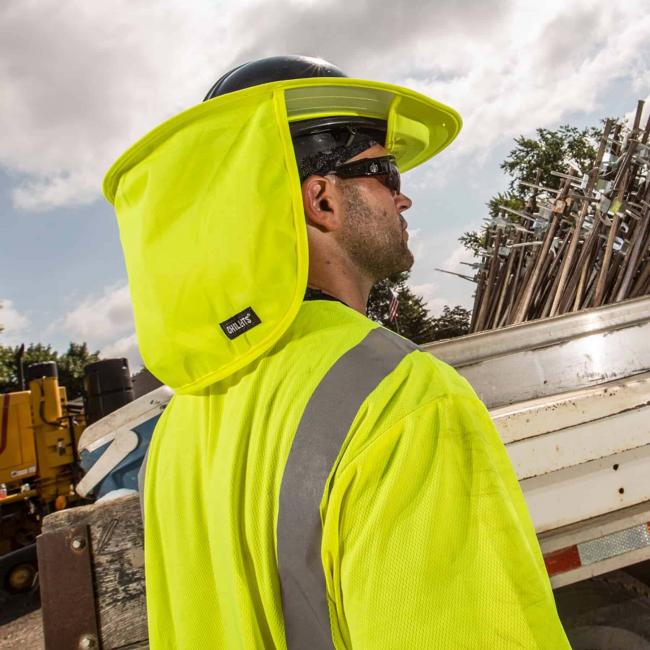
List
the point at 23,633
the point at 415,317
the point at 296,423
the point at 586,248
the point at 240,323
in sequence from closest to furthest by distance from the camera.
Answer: the point at 296,423, the point at 240,323, the point at 23,633, the point at 586,248, the point at 415,317

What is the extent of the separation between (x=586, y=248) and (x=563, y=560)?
5388mm

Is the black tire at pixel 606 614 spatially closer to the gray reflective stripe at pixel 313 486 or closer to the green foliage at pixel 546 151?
the gray reflective stripe at pixel 313 486

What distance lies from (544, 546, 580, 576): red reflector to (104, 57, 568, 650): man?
4.20 ft

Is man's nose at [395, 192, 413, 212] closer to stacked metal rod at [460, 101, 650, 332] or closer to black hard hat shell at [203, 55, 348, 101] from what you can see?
black hard hat shell at [203, 55, 348, 101]

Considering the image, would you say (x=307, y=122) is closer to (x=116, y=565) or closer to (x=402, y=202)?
(x=402, y=202)

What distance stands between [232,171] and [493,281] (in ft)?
26.0

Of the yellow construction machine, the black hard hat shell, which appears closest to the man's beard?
the black hard hat shell

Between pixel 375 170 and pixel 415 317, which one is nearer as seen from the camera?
pixel 375 170

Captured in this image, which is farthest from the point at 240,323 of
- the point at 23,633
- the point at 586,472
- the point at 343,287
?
the point at 23,633

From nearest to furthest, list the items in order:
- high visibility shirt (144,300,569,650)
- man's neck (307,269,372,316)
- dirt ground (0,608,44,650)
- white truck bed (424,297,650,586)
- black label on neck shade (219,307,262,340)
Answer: high visibility shirt (144,300,569,650) < black label on neck shade (219,307,262,340) < man's neck (307,269,372,316) < white truck bed (424,297,650,586) < dirt ground (0,608,44,650)

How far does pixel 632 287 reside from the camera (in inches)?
232

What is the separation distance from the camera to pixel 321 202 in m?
1.28

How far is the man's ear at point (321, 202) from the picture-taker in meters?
1.24

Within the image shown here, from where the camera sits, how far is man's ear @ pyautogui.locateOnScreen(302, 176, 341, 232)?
1240 millimetres
